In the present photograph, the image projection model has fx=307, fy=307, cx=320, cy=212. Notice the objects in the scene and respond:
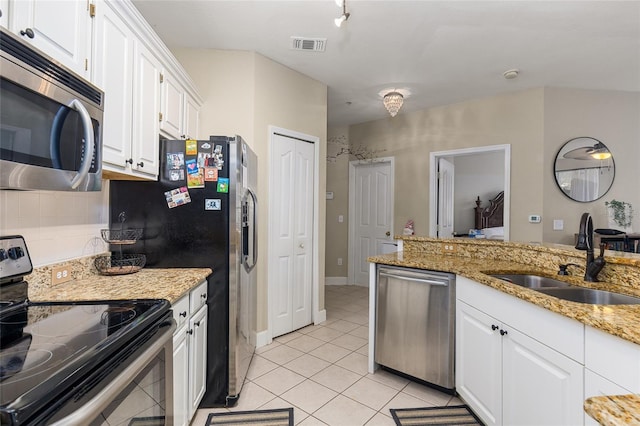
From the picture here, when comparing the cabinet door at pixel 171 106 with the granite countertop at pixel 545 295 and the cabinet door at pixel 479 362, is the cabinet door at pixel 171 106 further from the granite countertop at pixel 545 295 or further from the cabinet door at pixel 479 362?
the cabinet door at pixel 479 362

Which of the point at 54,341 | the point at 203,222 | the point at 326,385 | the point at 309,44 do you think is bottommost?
the point at 326,385

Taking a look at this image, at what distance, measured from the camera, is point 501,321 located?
1634mm

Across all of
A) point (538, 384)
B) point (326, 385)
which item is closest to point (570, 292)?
point (538, 384)

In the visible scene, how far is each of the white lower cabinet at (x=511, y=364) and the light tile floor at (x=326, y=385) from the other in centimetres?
40

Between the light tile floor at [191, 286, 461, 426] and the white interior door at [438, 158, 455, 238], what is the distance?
2.22m

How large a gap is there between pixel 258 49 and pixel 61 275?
2.40 m

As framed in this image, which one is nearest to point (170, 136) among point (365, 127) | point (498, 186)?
point (365, 127)

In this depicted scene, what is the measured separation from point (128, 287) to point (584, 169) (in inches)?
185

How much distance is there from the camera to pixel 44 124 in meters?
1.07

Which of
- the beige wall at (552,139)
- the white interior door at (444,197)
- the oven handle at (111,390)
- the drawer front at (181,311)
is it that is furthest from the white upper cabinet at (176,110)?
the beige wall at (552,139)

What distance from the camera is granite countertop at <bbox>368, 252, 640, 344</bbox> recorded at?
1.06 m

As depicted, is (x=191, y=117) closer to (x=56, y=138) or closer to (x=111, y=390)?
(x=56, y=138)

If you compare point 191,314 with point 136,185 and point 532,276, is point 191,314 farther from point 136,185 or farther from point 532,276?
point 532,276

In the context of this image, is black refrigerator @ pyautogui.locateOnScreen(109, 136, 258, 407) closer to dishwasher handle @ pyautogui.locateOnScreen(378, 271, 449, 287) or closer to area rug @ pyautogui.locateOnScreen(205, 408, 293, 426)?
area rug @ pyautogui.locateOnScreen(205, 408, 293, 426)
